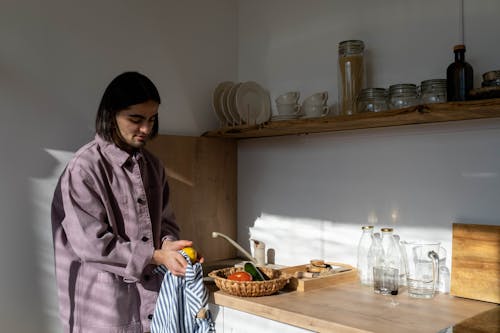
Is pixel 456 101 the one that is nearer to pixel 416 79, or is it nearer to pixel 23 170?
pixel 416 79

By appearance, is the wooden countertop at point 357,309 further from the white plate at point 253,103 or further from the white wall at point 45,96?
the white plate at point 253,103

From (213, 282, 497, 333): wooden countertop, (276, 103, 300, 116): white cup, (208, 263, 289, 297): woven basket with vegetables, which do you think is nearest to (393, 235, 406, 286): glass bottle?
(213, 282, 497, 333): wooden countertop

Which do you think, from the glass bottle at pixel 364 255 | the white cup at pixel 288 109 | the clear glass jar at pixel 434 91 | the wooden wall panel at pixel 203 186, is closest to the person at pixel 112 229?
the wooden wall panel at pixel 203 186

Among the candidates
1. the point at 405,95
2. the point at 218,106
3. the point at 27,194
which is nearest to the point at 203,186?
the point at 218,106

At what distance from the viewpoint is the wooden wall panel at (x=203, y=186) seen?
89.4 inches

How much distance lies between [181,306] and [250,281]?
0.28m

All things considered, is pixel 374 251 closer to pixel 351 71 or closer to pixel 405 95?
pixel 405 95

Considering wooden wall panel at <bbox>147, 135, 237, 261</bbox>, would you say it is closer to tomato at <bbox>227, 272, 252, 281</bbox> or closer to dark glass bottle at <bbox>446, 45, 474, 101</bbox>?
tomato at <bbox>227, 272, 252, 281</bbox>

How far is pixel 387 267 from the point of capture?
1789mm

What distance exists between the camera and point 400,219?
1918 mm

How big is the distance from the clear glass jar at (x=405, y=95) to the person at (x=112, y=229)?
2.64 feet

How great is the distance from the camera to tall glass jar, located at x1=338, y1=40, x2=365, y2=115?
1.93 metres

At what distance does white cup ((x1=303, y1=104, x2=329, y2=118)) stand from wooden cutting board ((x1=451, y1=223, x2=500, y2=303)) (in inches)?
25.7

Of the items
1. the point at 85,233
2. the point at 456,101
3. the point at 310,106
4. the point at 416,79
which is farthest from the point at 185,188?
the point at 456,101
